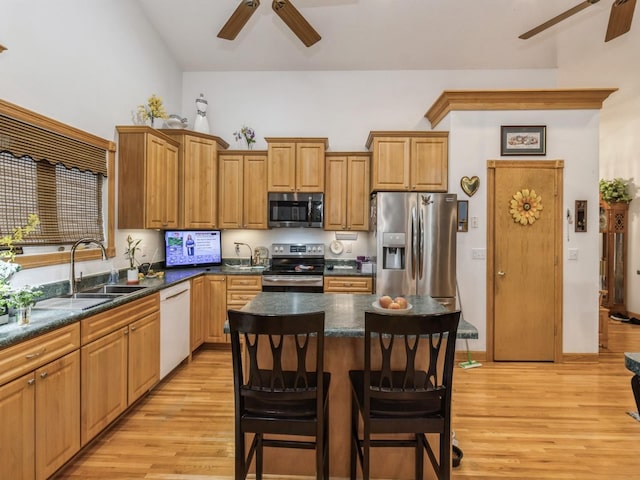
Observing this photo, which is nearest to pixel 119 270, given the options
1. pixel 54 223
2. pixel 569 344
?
pixel 54 223

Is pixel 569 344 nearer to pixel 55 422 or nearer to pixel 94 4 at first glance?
pixel 55 422

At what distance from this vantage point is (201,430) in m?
2.45

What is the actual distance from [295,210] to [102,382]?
2.76 metres

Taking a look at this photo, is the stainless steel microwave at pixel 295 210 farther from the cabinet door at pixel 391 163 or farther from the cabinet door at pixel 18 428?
the cabinet door at pixel 18 428

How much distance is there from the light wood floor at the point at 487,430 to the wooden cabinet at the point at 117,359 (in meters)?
0.22

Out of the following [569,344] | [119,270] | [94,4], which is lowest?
[569,344]

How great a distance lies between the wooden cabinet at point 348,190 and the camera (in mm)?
4352

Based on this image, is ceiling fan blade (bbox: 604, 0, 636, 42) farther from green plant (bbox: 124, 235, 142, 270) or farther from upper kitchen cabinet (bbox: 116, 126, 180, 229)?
green plant (bbox: 124, 235, 142, 270)

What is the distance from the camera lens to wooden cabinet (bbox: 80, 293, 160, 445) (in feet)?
6.91

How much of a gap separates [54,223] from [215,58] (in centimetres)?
309

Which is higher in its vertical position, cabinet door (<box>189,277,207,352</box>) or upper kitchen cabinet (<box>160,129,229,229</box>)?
upper kitchen cabinet (<box>160,129,229,229</box>)

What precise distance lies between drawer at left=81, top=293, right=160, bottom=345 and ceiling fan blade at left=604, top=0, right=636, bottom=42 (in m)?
4.18

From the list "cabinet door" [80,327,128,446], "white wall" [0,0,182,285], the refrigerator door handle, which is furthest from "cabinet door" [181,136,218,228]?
the refrigerator door handle

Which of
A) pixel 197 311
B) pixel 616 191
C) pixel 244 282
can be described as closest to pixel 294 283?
pixel 244 282
